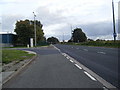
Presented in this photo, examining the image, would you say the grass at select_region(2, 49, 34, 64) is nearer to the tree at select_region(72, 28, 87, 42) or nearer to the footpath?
the footpath

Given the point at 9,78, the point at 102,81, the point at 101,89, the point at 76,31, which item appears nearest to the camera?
the point at 101,89

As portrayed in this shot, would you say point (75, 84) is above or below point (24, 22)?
below

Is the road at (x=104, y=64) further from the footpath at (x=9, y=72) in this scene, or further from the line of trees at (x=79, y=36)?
the line of trees at (x=79, y=36)

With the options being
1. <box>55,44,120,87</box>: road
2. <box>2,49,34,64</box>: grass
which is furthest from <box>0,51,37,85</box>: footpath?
<box>55,44,120,87</box>: road

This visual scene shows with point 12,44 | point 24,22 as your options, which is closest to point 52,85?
point 24,22

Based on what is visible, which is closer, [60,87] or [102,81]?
[60,87]

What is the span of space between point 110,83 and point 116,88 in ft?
2.97

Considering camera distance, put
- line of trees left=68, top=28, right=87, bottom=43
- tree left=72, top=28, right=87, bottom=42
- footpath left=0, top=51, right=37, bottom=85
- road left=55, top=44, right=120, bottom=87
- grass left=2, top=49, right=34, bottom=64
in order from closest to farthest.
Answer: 1. footpath left=0, top=51, right=37, bottom=85
2. road left=55, top=44, right=120, bottom=87
3. grass left=2, top=49, right=34, bottom=64
4. tree left=72, top=28, right=87, bottom=42
5. line of trees left=68, top=28, right=87, bottom=43

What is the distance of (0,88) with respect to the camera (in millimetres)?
8484

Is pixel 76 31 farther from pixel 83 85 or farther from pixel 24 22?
pixel 83 85

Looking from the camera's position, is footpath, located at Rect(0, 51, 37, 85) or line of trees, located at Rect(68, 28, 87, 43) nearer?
footpath, located at Rect(0, 51, 37, 85)

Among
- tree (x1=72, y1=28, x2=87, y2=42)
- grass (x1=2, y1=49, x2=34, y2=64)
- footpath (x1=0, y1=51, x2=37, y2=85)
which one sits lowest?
footpath (x1=0, y1=51, x2=37, y2=85)

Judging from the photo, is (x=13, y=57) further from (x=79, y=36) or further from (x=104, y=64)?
(x=79, y=36)

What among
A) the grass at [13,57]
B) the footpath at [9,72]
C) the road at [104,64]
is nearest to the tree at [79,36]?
the grass at [13,57]
